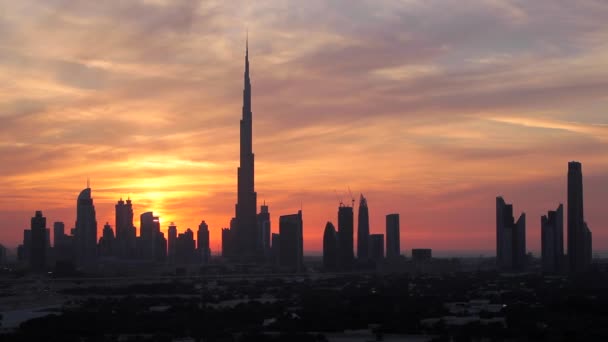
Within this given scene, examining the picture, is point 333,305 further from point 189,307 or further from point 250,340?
point 250,340

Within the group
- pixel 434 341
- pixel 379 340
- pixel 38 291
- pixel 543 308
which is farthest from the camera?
pixel 38 291

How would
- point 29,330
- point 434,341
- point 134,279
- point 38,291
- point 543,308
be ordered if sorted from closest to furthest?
point 434,341 → point 29,330 → point 543,308 → point 38,291 → point 134,279

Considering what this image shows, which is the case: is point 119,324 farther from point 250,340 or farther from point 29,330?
point 250,340

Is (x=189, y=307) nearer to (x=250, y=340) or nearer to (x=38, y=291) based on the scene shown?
(x=250, y=340)

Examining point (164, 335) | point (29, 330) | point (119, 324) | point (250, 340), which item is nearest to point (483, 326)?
point (250, 340)

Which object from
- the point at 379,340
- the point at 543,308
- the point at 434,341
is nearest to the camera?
the point at 434,341

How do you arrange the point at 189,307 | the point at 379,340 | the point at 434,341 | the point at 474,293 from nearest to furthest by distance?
the point at 434,341 < the point at 379,340 < the point at 189,307 < the point at 474,293

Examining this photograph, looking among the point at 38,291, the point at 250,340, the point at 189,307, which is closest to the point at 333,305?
the point at 189,307

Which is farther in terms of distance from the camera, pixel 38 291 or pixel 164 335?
pixel 38 291

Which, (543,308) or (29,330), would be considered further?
(543,308)
